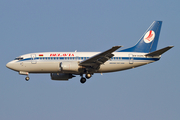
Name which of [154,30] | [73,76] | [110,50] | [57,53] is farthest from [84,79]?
[154,30]

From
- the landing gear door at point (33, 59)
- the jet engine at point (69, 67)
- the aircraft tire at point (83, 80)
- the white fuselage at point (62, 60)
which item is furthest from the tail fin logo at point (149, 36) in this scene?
the landing gear door at point (33, 59)

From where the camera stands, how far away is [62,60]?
4678 cm

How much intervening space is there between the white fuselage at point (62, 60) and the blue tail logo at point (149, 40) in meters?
2.06

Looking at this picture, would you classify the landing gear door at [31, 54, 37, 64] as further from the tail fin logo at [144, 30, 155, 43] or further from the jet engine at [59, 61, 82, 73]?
the tail fin logo at [144, 30, 155, 43]

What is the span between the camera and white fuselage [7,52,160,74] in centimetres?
4647

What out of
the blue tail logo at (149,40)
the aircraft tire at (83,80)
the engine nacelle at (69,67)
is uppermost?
the blue tail logo at (149,40)

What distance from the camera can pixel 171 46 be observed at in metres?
41.6

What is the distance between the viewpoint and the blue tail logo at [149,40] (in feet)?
163

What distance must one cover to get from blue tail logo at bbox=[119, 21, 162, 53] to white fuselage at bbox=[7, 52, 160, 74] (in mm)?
2061

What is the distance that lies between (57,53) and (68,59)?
1.92 metres

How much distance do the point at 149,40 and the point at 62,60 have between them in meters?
14.0

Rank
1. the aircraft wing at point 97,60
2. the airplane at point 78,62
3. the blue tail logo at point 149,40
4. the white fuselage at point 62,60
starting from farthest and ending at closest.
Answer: the blue tail logo at point 149,40 → the white fuselage at point 62,60 → the airplane at point 78,62 → the aircraft wing at point 97,60

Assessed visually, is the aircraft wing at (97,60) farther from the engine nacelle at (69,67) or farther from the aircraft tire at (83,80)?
the aircraft tire at (83,80)

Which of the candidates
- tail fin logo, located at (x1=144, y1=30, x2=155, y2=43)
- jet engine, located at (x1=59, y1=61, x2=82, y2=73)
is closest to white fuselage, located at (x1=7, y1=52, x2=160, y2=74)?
jet engine, located at (x1=59, y1=61, x2=82, y2=73)
